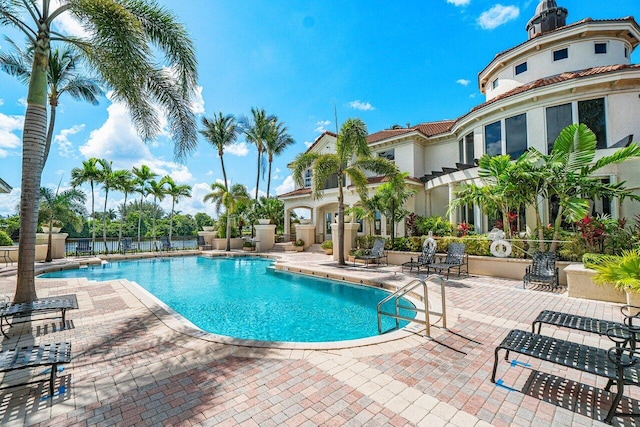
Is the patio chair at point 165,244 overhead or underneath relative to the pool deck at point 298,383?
overhead

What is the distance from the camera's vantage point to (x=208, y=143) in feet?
90.0

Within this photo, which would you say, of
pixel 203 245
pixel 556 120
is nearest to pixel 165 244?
pixel 203 245

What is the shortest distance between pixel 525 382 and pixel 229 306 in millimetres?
7726

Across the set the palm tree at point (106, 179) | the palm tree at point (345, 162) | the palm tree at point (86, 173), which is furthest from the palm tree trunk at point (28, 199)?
the palm tree at point (106, 179)

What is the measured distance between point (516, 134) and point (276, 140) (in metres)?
23.9

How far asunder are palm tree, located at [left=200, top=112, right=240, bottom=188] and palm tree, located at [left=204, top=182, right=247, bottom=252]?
78.6 inches

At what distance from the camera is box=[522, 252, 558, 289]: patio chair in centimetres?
880

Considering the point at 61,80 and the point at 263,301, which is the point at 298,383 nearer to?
the point at 263,301

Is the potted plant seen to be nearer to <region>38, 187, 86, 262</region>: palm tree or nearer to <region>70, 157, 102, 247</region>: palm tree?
<region>38, 187, 86, 262</region>: palm tree

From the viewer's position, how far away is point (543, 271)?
9406 mm

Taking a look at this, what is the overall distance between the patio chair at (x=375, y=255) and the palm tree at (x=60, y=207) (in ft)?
59.6

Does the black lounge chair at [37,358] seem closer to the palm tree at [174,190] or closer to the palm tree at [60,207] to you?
the palm tree at [60,207]

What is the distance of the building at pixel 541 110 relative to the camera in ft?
41.9

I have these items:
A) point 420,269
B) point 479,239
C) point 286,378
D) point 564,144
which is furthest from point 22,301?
point 564,144
